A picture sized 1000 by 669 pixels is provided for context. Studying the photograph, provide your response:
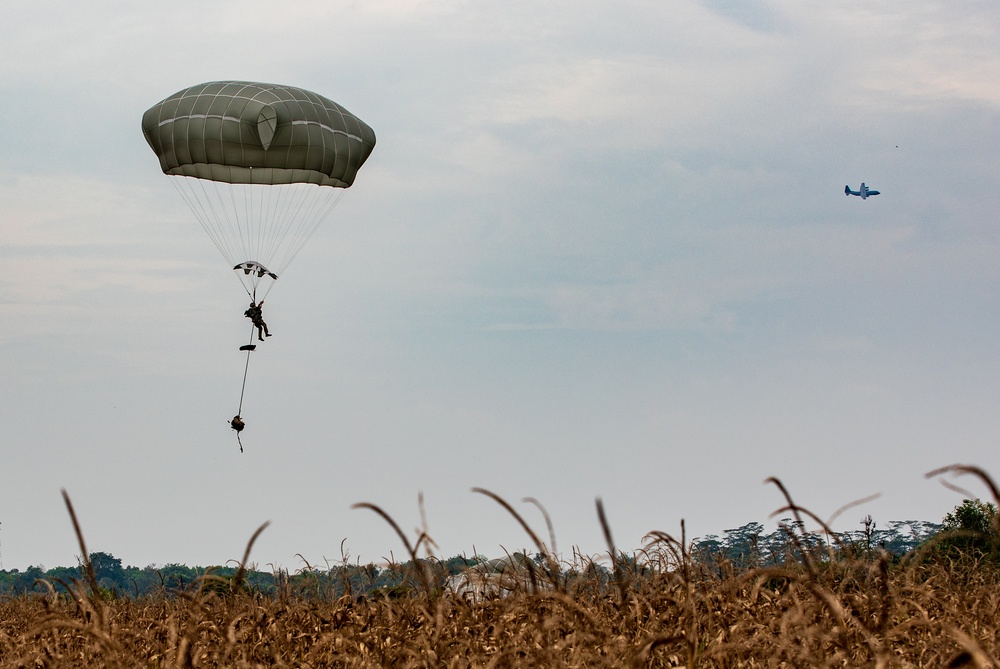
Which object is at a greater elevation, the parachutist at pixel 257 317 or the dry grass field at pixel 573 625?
the parachutist at pixel 257 317

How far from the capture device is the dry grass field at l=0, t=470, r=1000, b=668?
6.46 metres

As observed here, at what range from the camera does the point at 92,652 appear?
8328 millimetres

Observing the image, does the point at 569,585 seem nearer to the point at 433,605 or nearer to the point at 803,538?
the point at 433,605

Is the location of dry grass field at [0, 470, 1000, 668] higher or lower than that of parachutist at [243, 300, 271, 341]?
lower

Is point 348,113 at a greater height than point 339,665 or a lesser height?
greater

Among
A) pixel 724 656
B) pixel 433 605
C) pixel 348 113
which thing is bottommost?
pixel 724 656

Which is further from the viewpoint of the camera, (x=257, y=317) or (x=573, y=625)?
(x=257, y=317)

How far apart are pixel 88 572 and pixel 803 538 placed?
412 cm

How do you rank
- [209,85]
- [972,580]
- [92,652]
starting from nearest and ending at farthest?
1. [92,652]
2. [972,580]
3. [209,85]

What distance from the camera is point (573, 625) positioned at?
7.34 m

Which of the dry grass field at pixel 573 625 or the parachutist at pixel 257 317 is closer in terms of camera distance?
the dry grass field at pixel 573 625

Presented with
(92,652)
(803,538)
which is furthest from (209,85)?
(803,538)

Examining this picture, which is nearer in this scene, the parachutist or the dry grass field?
the dry grass field

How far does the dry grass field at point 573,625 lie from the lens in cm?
646
